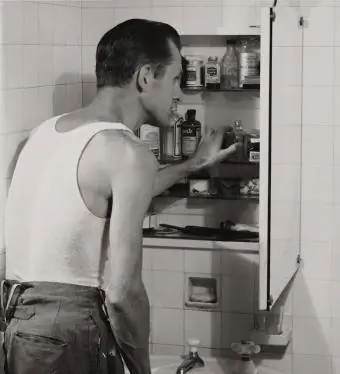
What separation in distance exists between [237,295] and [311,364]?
382 millimetres

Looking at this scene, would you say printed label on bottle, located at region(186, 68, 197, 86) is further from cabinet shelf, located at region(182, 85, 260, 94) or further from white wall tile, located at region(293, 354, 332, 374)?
white wall tile, located at region(293, 354, 332, 374)

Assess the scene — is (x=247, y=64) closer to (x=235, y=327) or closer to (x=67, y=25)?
(x=67, y=25)

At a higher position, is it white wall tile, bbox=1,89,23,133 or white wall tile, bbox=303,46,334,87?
white wall tile, bbox=303,46,334,87

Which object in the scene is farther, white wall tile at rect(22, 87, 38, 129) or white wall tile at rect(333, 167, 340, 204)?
white wall tile at rect(333, 167, 340, 204)

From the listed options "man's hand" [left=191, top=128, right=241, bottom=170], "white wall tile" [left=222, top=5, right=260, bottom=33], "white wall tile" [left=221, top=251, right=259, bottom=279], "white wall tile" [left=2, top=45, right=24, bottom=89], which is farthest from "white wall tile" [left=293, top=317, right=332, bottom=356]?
"white wall tile" [left=2, top=45, right=24, bottom=89]

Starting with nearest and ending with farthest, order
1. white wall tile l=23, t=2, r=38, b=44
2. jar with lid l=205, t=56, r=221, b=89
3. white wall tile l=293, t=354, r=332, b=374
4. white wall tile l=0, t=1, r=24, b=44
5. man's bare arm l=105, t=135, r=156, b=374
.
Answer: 1. man's bare arm l=105, t=135, r=156, b=374
2. white wall tile l=0, t=1, r=24, b=44
3. white wall tile l=23, t=2, r=38, b=44
4. jar with lid l=205, t=56, r=221, b=89
5. white wall tile l=293, t=354, r=332, b=374

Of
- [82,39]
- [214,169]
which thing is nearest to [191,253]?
[214,169]

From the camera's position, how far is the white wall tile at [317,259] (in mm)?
3016

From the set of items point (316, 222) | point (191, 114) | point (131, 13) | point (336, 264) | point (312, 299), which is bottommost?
point (312, 299)

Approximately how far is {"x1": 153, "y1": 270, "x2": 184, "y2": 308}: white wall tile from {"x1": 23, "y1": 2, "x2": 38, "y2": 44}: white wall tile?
3.41 feet

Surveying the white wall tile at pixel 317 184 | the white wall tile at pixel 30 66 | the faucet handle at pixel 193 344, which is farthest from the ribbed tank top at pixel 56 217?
the white wall tile at pixel 317 184

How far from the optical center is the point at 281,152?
8.21ft

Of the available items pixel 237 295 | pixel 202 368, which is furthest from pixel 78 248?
pixel 237 295

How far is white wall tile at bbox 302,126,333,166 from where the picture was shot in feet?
9.73
